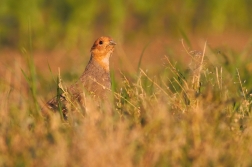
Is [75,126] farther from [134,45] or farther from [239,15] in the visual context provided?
[239,15]

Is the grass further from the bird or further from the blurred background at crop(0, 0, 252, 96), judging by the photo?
the blurred background at crop(0, 0, 252, 96)

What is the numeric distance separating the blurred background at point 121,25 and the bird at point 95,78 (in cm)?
525

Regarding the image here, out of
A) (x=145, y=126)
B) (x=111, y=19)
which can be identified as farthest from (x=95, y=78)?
(x=111, y=19)

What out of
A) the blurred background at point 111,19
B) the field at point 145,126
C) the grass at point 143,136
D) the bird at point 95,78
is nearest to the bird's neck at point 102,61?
the bird at point 95,78

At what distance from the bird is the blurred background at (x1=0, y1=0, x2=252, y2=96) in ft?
17.2

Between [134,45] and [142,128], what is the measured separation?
9.66m

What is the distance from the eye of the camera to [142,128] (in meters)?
3.93

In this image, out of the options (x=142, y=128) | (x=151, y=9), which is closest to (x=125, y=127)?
(x=142, y=128)

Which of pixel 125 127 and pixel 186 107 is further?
pixel 186 107

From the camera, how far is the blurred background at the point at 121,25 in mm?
12570

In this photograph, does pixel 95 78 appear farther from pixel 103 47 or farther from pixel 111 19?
pixel 111 19

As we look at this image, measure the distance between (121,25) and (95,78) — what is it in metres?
8.06

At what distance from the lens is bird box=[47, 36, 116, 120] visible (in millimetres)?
5121

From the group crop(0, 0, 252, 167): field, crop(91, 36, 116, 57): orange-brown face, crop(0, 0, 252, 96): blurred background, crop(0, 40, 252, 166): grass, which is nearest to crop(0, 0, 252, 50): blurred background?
crop(0, 0, 252, 96): blurred background
